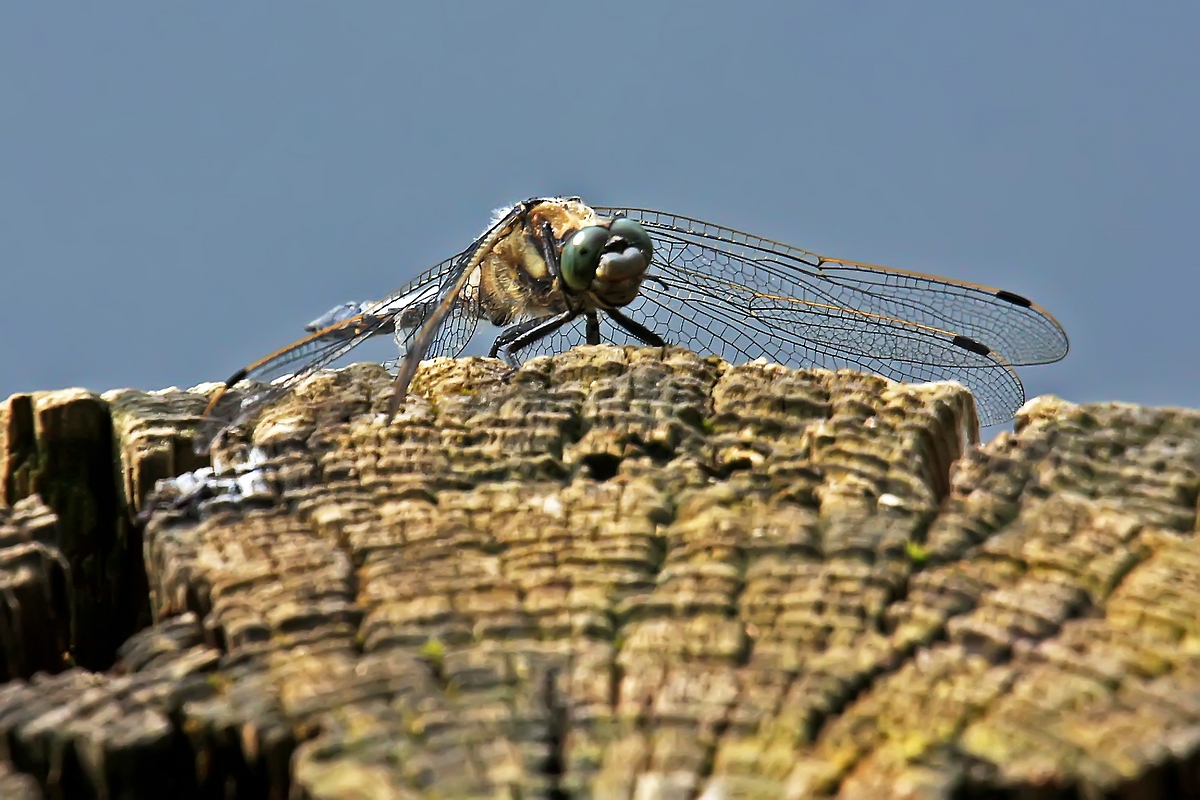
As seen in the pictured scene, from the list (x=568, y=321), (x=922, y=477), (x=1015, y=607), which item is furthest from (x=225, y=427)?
(x=568, y=321)

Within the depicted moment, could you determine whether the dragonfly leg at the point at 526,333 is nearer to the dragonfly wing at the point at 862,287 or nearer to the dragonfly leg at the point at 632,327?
the dragonfly leg at the point at 632,327

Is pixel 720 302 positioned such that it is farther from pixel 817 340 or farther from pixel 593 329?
pixel 593 329

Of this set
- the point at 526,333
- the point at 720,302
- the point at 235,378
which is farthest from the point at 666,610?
the point at 720,302

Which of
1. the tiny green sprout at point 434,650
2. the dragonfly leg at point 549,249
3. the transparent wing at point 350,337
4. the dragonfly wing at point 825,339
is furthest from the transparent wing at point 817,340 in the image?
the tiny green sprout at point 434,650

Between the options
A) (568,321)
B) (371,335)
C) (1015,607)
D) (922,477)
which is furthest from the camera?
(568,321)

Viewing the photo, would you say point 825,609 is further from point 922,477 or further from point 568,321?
point 568,321

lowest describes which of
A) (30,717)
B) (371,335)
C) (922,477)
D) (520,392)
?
(30,717)
